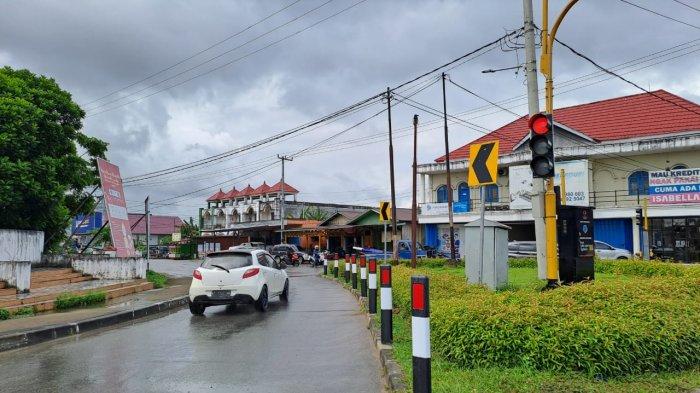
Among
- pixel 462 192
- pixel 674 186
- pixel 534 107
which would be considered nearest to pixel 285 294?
pixel 534 107

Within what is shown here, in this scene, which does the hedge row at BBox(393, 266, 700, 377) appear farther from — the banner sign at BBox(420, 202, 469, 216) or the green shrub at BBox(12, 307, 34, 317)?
the banner sign at BBox(420, 202, 469, 216)

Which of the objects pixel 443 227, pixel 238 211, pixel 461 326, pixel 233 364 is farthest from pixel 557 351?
pixel 238 211

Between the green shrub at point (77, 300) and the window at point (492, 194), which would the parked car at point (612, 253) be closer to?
the window at point (492, 194)

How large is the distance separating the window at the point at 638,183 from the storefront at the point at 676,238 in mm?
1887

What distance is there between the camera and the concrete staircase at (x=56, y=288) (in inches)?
497

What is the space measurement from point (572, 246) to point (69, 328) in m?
9.19

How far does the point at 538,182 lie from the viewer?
1018 centimetres

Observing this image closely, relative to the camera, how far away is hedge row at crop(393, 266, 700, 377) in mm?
5211

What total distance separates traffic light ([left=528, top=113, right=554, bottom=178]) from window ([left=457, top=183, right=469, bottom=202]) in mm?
29778

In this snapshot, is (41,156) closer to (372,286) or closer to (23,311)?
(23,311)

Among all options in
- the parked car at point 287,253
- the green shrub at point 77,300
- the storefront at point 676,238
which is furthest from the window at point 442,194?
the green shrub at point 77,300

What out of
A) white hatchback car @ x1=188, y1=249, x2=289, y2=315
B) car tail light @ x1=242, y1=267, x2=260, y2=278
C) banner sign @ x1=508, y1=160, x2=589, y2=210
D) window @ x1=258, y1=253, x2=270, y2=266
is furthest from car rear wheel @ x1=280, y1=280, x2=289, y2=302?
banner sign @ x1=508, y1=160, x2=589, y2=210

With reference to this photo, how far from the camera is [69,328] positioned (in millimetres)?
10000

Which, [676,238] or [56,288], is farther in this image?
[676,238]
